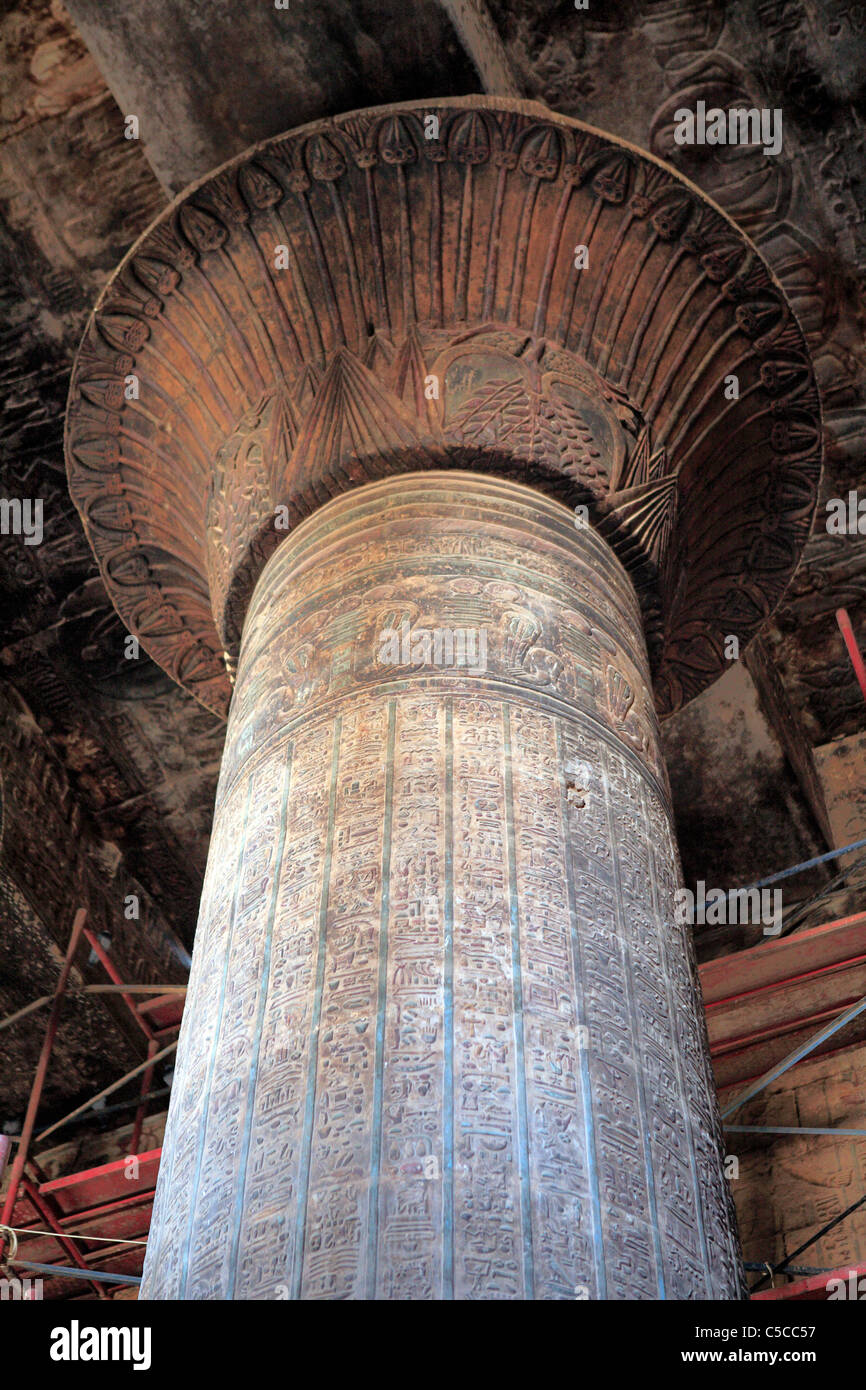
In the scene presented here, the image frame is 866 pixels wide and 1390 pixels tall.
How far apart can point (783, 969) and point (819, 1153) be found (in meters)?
0.69

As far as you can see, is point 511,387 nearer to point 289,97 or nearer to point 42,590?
point 289,97

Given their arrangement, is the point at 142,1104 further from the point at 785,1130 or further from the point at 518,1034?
the point at 518,1034

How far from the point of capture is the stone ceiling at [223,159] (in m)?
5.33

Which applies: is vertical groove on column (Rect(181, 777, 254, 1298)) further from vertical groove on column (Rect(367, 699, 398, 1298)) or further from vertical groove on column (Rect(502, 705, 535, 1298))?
vertical groove on column (Rect(502, 705, 535, 1298))

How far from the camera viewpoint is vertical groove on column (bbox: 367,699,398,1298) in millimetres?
2668

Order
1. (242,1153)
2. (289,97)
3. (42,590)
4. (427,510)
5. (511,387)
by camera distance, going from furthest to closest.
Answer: (42,590) < (289,97) < (511,387) < (427,510) < (242,1153)

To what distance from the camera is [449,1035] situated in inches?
117

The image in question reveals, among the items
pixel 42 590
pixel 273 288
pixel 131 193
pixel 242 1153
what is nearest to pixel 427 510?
pixel 273 288

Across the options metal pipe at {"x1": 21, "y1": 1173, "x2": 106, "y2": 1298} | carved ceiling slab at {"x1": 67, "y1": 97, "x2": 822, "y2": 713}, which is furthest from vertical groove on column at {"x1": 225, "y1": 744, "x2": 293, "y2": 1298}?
metal pipe at {"x1": 21, "y1": 1173, "x2": 106, "y2": 1298}

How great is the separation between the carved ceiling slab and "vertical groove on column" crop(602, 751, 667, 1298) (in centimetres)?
129

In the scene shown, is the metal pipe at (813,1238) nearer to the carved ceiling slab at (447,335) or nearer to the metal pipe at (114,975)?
the carved ceiling slab at (447,335)

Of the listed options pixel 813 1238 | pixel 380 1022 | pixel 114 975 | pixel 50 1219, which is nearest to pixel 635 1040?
pixel 380 1022

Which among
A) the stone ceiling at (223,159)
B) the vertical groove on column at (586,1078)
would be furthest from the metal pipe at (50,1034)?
the vertical groove on column at (586,1078)

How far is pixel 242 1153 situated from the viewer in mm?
2977
